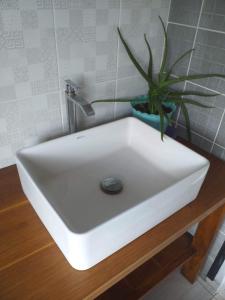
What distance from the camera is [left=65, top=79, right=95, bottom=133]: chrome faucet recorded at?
76 centimetres

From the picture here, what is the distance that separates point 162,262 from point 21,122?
34.6 inches

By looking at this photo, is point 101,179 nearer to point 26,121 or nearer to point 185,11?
point 26,121

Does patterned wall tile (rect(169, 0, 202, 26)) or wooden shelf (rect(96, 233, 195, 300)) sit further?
wooden shelf (rect(96, 233, 195, 300))

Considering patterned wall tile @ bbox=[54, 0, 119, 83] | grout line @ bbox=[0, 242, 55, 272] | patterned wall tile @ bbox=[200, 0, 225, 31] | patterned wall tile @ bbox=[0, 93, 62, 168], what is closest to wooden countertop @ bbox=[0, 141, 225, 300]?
grout line @ bbox=[0, 242, 55, 272]

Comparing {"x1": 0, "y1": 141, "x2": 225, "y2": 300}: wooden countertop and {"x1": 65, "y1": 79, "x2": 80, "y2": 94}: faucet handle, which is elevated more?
{"x1": 65, "y1": 79, "x2": 80, "y2": 94}: faucet handle

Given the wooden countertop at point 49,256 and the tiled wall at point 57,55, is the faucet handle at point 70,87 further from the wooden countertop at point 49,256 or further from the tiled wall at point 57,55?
the wooden countertop at point 49,256

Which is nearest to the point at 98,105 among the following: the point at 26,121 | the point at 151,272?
the point at 26,121

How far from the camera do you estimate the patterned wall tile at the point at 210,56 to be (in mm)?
916

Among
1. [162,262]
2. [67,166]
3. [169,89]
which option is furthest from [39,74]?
[162,262]

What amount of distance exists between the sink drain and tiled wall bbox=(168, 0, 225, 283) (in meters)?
0.44

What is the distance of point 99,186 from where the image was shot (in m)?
0.88

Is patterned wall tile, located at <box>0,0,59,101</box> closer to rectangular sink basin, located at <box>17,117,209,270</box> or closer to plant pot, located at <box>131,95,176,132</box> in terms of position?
rectangular sink basin, located at <box>17,117,209,270</box>

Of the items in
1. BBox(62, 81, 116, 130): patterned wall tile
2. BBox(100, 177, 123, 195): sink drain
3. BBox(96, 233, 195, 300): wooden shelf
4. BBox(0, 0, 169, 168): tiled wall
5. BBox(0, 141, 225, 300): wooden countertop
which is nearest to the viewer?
BBox(0, 141, 225, 300): wooden countertop

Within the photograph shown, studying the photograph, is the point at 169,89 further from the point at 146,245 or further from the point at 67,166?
the point at 146,245
